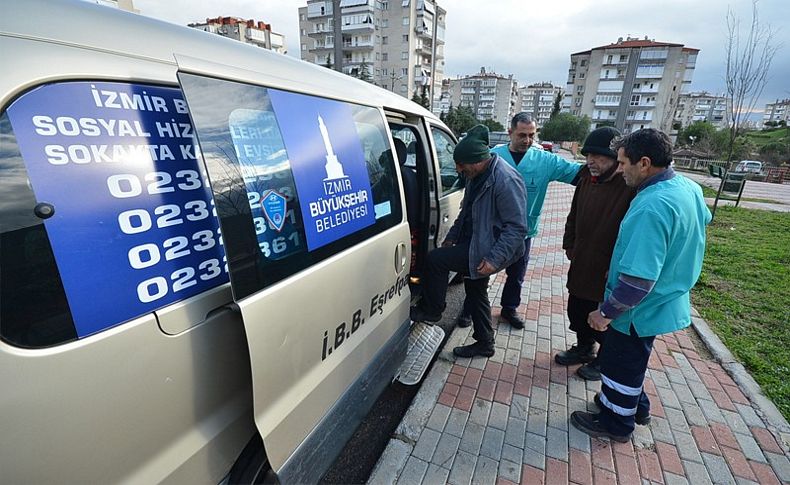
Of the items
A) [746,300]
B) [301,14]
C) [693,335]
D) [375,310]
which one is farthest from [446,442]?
[301,14]

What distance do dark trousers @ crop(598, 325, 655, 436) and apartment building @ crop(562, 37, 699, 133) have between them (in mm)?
62971

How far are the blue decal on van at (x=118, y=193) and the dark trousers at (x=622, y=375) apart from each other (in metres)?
2.19

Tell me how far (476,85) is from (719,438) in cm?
9985

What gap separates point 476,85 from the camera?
92125 mm

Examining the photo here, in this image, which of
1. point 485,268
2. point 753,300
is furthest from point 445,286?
point 753,300

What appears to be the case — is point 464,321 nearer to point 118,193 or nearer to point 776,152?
point 118,193

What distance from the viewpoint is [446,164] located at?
3998mm

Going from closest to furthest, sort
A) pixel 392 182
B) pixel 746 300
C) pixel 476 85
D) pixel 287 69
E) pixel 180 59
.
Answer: pixel 180 59 → pixel 287 69 → pixel 392 182 → pixel 746 300 → pixel 476 85

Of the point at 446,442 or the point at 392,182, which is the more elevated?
the point at 392,182

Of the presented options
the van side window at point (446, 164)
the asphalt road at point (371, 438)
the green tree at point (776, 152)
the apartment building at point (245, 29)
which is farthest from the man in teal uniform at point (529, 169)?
the apartment building at point (245, 29)

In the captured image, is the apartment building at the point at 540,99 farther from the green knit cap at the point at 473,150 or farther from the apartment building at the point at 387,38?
the green knit cap at the point at 473,150

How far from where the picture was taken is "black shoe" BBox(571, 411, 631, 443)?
7.59ft

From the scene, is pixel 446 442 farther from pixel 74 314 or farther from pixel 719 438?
pixel 74 314

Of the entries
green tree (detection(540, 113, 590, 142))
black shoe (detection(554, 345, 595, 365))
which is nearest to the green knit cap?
black shoe (detection(554, 345, 595, 365))
